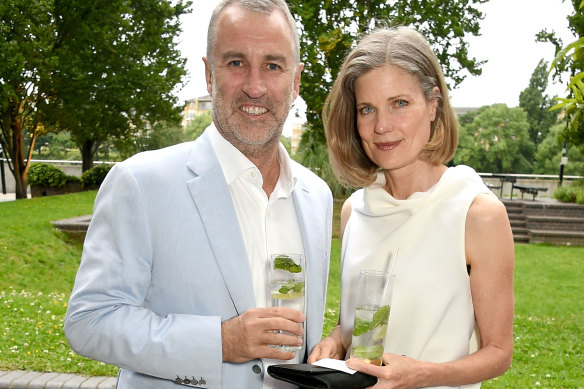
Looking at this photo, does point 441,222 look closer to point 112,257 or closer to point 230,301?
point 230,301

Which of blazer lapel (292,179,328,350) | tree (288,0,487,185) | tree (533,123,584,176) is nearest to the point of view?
blazer lapel (292,179,328,350)

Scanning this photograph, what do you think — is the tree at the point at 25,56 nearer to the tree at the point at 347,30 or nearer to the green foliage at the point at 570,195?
the tree at the point at 347,30

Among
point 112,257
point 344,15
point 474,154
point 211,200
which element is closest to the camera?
point 112,257

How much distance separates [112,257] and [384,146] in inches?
45.0

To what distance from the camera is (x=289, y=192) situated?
2652mm

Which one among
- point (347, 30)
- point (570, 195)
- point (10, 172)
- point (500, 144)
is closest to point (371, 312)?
point (347, 30)

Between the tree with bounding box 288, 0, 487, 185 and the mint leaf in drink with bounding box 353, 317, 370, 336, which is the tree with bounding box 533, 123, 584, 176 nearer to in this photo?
the tree with bounding box 288, 0, 487, 185

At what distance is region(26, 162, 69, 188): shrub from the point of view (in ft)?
78.9

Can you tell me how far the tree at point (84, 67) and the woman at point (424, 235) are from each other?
16.5m

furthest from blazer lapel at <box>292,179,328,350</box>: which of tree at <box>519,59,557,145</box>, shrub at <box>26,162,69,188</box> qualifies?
tree at <box>519,59,557,145</box>

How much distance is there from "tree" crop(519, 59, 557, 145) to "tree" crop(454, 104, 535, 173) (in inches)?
62.7

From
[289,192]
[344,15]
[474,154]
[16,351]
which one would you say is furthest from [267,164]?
[474,154]

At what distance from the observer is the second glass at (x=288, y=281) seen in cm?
202

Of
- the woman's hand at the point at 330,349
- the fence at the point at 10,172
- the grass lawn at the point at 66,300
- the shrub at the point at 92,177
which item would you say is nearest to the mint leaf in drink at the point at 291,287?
the woman's hand at the point at 330,349
